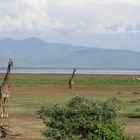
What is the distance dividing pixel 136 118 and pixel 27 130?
24.4 ft

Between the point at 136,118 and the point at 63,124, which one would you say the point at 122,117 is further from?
the point at 63,124

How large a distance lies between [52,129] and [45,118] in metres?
1.05

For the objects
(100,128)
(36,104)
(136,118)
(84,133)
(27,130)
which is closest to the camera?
(100,128)

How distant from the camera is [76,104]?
19578 millimetres

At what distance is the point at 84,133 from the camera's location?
62.7 ft

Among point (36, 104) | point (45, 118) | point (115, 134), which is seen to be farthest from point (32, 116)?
point (115, 134)

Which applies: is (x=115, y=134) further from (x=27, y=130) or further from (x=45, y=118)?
(x=27, y=130)

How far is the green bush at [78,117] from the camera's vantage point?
18969 millimetres

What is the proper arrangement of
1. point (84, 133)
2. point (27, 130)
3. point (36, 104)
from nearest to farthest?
point (84, 133), point (27, 130), point (36, 104)

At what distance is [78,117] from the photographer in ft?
62.9

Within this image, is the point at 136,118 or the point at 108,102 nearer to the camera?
the point at 108,102

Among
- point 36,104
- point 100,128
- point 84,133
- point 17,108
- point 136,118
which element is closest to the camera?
point 100,128

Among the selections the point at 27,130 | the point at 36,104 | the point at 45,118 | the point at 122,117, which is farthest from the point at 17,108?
the point at 45,118

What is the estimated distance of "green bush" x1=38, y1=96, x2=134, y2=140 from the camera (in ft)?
62.2
